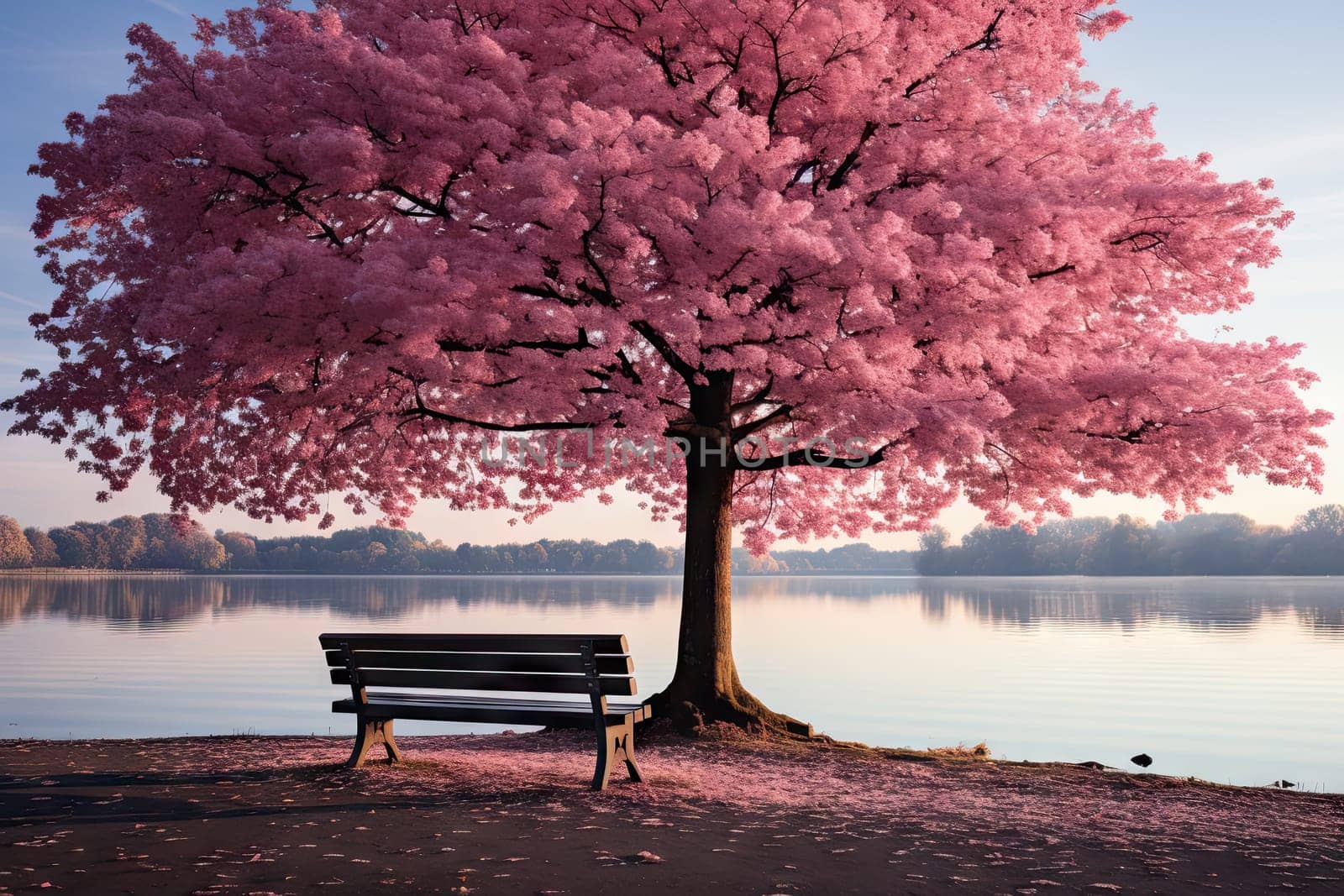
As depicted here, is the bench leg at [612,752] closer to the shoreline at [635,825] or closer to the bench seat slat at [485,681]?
the shoreline at [635,825]

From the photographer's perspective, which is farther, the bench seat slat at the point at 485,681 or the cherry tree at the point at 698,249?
the cherry tree at the point at 698,249

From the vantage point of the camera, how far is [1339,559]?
130750 mm

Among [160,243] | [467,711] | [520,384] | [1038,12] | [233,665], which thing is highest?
[1038,12]

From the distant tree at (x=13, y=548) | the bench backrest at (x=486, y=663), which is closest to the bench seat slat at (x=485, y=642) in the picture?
the bench backrest at (x=486, y=663)

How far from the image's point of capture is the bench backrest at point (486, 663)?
870 cm

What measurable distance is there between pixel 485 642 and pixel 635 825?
2401 mm

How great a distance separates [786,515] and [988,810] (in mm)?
9216

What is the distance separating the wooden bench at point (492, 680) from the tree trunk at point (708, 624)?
3855 millimetres

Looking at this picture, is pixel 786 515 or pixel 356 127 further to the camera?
pixel 786 515

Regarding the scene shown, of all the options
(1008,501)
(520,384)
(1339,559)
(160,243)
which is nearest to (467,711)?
(520,384)

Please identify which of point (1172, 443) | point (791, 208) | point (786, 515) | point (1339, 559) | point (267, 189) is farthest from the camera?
point (1339, 559)

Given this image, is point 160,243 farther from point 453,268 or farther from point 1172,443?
point 1172,443

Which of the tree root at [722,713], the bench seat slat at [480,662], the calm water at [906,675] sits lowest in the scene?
the calm water at [906,675]

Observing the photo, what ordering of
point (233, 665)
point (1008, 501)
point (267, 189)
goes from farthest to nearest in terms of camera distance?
point (233, 665)
point (1008, 501)
point (267, 189)
